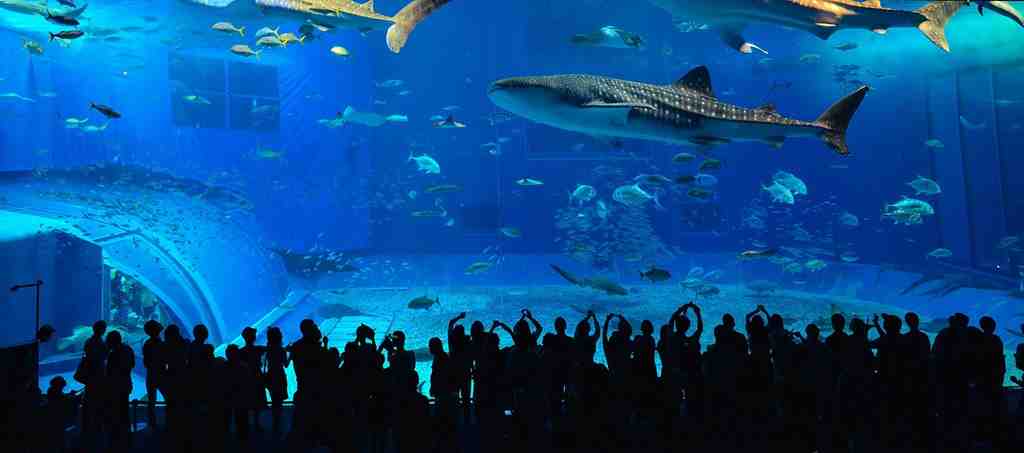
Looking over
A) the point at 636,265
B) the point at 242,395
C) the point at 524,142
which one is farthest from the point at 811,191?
the point at 242,395

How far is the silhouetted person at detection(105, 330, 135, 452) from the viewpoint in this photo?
4.11 metres

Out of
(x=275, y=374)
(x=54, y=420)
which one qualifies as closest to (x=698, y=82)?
(x=275, y=374)

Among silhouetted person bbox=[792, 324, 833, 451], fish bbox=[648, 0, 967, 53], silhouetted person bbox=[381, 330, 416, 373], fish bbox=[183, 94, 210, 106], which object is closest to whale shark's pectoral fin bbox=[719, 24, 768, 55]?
fish bbox=[648, 0, 967, 53]

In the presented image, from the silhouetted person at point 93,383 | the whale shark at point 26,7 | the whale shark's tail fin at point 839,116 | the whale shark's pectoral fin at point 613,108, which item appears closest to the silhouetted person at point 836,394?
the whale shark's tail fin at point 839,116

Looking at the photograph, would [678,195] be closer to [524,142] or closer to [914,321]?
[524,142]

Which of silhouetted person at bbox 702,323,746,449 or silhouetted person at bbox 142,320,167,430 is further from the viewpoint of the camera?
silhouetted person at bbox 142,320,167,430

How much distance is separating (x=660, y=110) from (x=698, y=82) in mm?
496

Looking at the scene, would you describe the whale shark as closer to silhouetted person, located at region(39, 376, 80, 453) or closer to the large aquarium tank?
the large aquarium tank

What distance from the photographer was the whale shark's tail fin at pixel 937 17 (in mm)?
4992

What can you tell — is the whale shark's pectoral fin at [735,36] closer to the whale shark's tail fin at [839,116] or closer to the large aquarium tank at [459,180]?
the whale shark's tail fin at [839,116]

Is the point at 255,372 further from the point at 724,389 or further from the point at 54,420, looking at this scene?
the point at 724,389

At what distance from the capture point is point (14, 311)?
409 inches

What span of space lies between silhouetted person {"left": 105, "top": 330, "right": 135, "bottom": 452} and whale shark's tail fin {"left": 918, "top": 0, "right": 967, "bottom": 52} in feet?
22.8

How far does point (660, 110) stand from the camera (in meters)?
4.02
